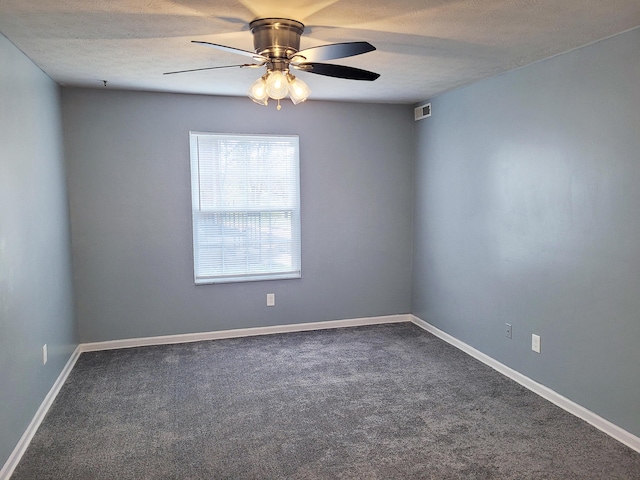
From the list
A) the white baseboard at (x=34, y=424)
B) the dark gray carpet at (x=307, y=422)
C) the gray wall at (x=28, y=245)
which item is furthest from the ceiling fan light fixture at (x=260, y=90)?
the white baseboard at (x=34, y=424)

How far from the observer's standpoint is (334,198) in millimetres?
4883

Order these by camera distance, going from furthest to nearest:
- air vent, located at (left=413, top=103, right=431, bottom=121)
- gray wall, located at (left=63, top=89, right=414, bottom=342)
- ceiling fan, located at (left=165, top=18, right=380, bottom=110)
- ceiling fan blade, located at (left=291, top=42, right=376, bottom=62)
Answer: air vent, located at (left=413, top=103, right=431, bottom=121) → gray wall, located at (left=63, top=89, right=414, bottom=342) → ceiling fan, located at (left=165, top=18, right=380, bottom=110) → ceiling fan blade, located at (left=291, top=42, right=376, bottom=62)

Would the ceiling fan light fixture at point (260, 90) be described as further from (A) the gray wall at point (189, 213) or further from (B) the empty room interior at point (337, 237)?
(A) the gray wall at point (189, 213)

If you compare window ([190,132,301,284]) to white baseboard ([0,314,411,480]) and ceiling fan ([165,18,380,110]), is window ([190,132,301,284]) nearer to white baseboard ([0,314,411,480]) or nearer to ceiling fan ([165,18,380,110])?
white baseboard ([0,314,411,480])

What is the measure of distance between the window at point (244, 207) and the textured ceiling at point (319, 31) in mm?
920

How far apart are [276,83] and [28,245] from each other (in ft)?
6.00

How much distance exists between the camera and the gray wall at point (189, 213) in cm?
425

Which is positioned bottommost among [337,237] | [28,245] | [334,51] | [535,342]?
[535,342]

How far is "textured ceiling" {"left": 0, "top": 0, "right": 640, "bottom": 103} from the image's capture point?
2.25 meters

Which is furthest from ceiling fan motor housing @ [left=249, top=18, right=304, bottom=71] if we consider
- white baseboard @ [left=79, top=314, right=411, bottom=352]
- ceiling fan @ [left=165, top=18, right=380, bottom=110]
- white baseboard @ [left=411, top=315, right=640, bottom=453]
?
white baseboard @ [left=79, top=314, right=411, bottom=352]

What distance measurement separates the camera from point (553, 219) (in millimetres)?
3215

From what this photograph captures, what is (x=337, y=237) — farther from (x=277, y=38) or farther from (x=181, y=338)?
(x=277, y=38)

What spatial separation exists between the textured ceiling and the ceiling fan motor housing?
1.8 inches

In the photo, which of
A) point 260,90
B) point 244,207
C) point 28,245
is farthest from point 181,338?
point 260,90
